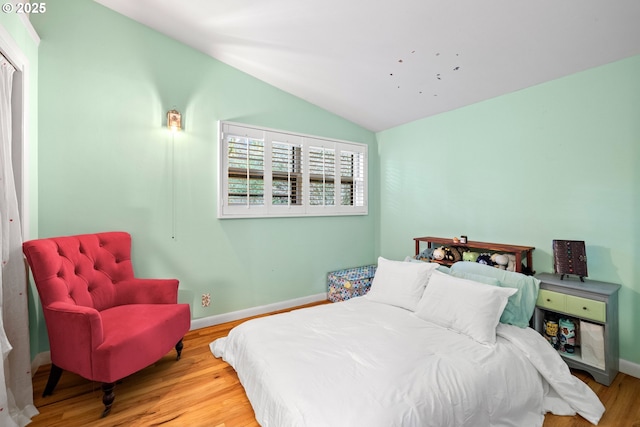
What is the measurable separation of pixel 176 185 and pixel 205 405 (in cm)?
193

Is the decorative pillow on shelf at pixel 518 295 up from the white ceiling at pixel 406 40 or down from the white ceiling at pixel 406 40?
down

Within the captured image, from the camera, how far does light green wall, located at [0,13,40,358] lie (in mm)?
1984

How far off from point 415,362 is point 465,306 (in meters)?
0.65

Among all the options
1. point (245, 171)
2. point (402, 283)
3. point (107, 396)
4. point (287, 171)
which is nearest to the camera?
point (107, 396)

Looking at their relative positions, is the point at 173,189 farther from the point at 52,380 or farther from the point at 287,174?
the point at 52,380

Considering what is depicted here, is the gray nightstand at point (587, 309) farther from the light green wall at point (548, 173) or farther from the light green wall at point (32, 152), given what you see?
the light green wall at point (32, 152)

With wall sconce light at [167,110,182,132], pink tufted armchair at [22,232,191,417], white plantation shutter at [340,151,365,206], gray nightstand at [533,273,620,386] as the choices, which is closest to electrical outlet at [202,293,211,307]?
pink tufted armchair at [22,232,191,417]

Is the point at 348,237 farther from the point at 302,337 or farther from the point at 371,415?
the point at 371,415

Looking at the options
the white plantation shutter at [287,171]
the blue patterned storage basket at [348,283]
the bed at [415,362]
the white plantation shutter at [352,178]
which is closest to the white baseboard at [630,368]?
the bed at [415,362]

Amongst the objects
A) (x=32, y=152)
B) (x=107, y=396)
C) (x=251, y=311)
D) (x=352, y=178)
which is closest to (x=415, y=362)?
(x=107, y=396)

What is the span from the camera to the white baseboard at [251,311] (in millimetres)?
2844

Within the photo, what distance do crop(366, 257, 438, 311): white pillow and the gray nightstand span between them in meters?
0.85

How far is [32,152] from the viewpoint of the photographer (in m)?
2.11

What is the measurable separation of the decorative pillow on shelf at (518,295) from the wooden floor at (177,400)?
22.4 inches
